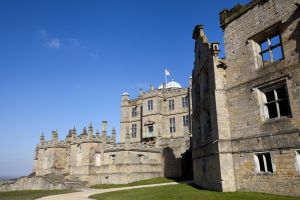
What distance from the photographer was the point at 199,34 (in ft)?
80.4

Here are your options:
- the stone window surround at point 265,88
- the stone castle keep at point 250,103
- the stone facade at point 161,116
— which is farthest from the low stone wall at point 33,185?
the stone window surround at point 265,88

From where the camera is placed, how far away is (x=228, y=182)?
1700cm

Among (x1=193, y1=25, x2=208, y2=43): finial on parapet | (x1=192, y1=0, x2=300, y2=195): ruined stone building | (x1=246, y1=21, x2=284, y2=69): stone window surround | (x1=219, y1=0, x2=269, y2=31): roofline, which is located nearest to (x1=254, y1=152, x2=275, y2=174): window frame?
(x1=192, y1=0, x2=300, y2=195): ruined stone building

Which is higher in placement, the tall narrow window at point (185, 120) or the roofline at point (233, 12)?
the roofline at point (233, 12)

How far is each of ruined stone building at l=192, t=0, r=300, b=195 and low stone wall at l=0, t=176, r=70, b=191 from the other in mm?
21178

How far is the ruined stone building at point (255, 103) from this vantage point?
47.9ft

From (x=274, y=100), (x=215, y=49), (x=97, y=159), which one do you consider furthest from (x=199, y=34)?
(x=97, y=159)

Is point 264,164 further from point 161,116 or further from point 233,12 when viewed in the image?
point 161,116

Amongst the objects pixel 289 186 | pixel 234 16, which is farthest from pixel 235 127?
pixel 234 16

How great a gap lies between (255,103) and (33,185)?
33.1 m

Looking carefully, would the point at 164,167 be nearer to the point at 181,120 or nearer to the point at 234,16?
the point at 181,120

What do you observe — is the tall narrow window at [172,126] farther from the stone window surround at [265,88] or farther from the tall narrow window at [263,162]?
the tall narrow window at [263,162]

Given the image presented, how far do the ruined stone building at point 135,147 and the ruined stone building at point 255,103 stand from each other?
18.0m

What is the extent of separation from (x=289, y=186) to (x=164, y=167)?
26.4m
